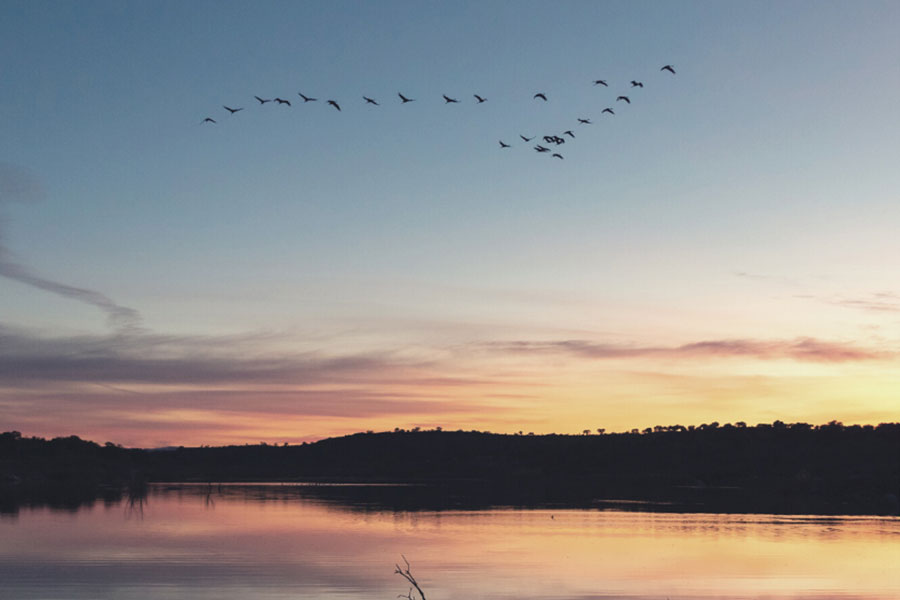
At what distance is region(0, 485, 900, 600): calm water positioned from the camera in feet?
109

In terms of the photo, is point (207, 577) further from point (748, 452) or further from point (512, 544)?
point (748, 452)

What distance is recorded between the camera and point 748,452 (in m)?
138

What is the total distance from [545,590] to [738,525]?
2920cm

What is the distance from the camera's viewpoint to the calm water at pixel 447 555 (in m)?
33.1

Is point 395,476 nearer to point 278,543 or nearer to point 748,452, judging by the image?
point 748,452

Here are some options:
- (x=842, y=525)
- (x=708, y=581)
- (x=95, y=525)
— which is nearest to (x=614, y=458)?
(x=842, y=525)

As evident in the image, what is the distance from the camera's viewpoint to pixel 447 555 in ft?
139

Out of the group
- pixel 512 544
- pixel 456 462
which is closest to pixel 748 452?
pixel 456 462

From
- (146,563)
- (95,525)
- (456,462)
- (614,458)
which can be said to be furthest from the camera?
(456,462)

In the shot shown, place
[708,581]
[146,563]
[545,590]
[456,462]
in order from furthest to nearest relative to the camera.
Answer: [456,462] < [146,563] < [708,581] < [545,590]

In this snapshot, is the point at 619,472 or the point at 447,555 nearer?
the point at 447,555

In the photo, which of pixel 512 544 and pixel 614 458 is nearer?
pixel 512 544

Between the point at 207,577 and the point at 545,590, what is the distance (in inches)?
451

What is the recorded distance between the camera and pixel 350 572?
3697 cm
